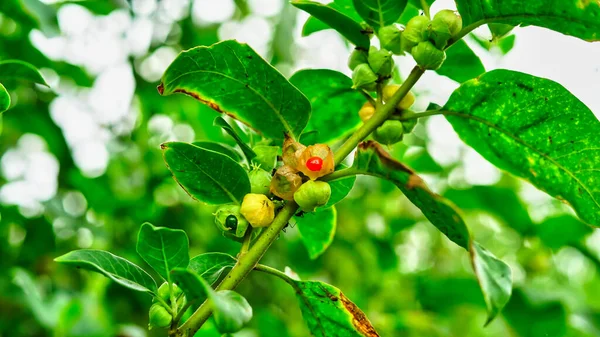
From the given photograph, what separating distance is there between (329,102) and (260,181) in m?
0.34

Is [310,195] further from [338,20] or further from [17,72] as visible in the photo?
[17,72]

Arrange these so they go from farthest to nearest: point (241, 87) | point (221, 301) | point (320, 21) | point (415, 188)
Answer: point (320, 21)
point (241, 87)
point (415, 188)
point (221, 301)

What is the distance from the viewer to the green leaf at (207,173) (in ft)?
3.49

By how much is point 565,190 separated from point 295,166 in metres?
0.46

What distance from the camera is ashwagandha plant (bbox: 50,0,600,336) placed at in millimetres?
1011

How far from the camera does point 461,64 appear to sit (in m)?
1.29

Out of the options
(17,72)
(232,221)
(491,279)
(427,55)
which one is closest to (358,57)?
(427,55)

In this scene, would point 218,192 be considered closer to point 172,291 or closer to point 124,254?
point 172,291

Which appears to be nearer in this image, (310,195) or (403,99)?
(310,195)

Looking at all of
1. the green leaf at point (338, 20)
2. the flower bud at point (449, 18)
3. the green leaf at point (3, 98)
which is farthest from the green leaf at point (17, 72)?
the flower bud at point (449, 18)

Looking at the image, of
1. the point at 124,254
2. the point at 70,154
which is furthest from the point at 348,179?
the point at 70,154

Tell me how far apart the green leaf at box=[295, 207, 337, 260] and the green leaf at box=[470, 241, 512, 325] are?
1.50 feet

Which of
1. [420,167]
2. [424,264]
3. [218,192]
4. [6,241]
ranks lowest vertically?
[424,264]

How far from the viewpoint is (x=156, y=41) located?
318 cm
